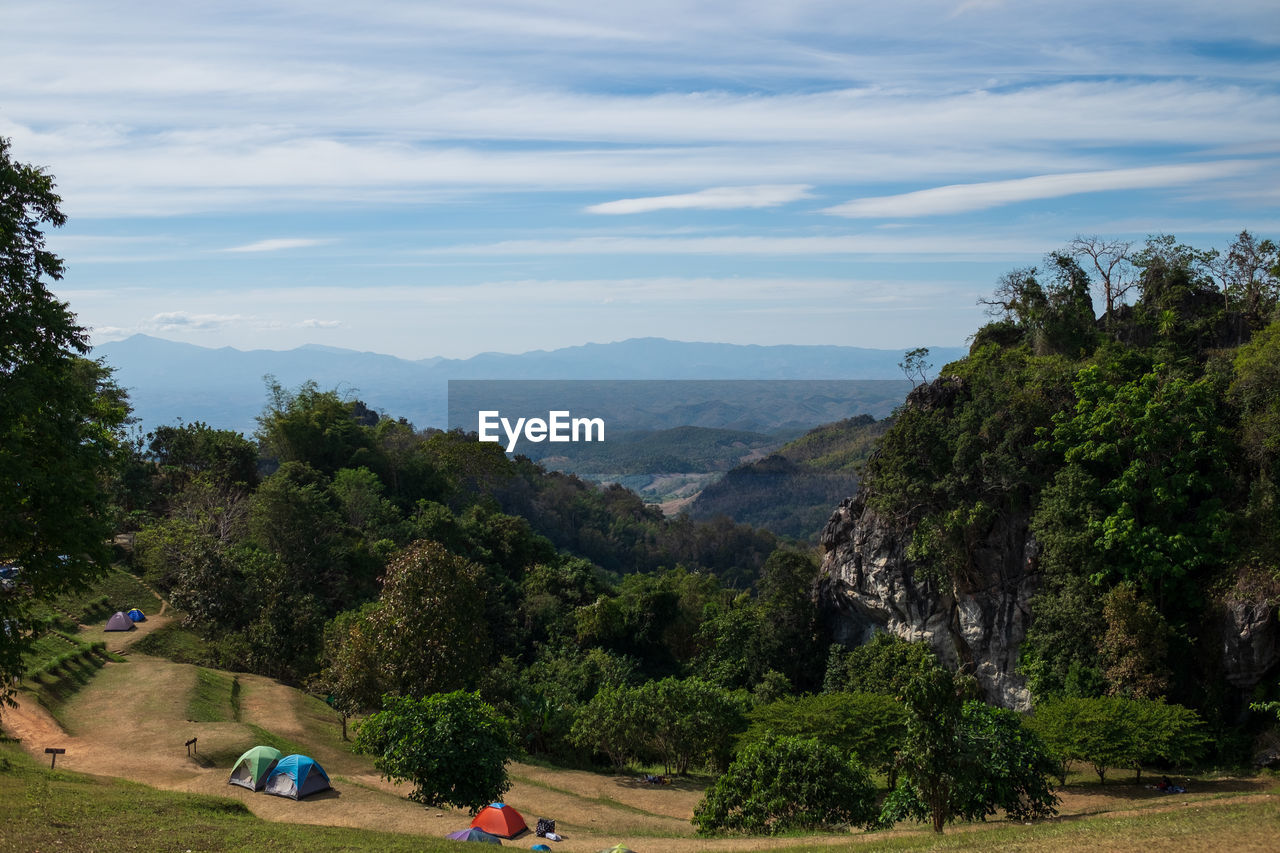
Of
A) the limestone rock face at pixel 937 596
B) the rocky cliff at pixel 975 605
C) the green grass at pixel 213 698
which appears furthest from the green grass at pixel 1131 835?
the green grass at pixel 213 698

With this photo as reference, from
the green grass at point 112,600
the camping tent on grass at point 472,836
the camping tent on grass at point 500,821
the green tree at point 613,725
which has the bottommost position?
the green tree at point 613,725

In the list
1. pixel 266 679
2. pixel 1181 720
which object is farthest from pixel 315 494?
pixel 1181 720

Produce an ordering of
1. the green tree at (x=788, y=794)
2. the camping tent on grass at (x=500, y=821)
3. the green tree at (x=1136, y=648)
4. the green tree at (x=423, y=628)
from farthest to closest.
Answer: the green tree at (x=1136, y=648), the green tree at (x=423, y=628), the green tree at (x=788, y=794), the camping tent on grass at (x=500, y=821)

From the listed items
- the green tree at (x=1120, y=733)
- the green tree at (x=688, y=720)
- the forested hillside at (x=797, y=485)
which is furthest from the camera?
the forested hillside at (x=797, y=485)

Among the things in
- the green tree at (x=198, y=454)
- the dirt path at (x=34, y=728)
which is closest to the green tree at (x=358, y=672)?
the dirt path at (x=34, y=728)

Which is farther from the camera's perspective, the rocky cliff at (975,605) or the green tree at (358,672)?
the rocky cliff at (975,605)

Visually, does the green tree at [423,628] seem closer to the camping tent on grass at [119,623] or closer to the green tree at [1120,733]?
the camping tent on grass at [119,623]

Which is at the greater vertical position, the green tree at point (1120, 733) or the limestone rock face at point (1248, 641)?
the limestone rock face at point (1248, 641)

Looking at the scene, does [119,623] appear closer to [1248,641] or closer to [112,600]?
[112,600]

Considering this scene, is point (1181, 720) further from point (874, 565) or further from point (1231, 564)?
point (874, 565)
